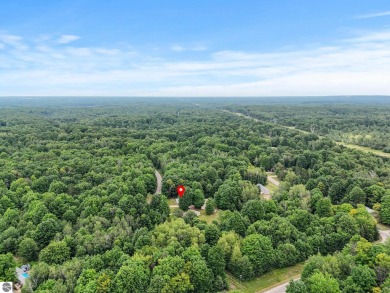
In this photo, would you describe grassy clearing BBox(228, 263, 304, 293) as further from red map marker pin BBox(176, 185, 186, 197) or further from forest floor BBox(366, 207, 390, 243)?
red map marker pin BBox(176, 185, 186, 197)

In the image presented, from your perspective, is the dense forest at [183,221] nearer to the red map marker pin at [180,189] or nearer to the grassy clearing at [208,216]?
the red map marker pin at [180,189]

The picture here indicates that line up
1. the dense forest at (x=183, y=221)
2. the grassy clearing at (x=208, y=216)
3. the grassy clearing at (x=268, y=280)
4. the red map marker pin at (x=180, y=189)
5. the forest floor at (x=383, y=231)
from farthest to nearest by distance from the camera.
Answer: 1. the red map marker pin at (x=180, y=189)
2. the grassy clearing at (x=208, y=216)
3. the forest floor at (x=383, y=231)
4. the grassy clearing at (x=268, y=280)
5. the dense forest at (x=183, y=221)

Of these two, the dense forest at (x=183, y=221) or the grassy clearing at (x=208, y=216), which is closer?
the dense forest at (x=183, y=221)

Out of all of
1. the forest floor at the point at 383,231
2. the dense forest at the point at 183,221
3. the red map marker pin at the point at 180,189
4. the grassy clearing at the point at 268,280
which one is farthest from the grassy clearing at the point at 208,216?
the forest floor at the point at 383,231

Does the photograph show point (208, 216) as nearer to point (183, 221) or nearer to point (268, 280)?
point (183, 221)

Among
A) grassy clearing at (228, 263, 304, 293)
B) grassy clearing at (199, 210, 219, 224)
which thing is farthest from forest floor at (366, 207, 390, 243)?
grassy clearing at (199, 210, 219, 224)

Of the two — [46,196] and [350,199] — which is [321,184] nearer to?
[350,199]

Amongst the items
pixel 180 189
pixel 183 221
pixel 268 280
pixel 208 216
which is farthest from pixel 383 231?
pixel 180 189

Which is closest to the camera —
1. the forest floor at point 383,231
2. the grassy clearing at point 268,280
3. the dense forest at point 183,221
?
the dense forest at point 183,221
